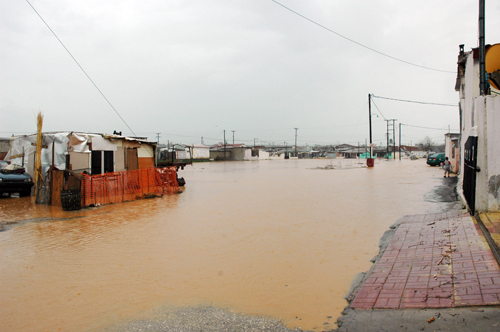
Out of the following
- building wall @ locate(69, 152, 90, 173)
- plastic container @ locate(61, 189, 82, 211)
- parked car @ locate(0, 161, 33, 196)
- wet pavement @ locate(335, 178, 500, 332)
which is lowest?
wet pavement @ locate(335, 178, 500, 332)


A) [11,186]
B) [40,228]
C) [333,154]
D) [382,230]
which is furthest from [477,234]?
[333,154]

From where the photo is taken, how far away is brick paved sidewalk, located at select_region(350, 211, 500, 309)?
3.96 metres

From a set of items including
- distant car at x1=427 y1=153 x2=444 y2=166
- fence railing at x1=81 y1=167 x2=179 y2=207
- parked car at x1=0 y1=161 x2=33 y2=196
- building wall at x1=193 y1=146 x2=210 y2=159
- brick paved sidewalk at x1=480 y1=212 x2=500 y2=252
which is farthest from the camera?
building wall at x1=193 y1=146 x2=210 y2=159

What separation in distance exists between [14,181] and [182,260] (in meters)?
12.9

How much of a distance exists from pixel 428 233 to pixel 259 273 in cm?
361

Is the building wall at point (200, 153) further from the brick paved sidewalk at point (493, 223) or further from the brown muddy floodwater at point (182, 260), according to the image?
the brick paved sidewalk at point (493, 223)

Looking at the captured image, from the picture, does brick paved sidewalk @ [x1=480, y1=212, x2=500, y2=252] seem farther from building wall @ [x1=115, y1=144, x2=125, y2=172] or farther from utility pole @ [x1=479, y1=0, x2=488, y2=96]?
building wall @ [x1=115, y1=144, x2=125, y2=172]

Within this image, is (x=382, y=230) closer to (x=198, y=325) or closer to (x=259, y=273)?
(x=259, y=273)

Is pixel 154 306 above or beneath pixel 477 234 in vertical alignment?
beneath

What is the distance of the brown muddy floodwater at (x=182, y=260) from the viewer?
4.55 metres

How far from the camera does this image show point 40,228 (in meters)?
9.37

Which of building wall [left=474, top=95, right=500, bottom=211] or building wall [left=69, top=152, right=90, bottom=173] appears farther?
building wall [left=69, top=152, right=90, bottom=173]

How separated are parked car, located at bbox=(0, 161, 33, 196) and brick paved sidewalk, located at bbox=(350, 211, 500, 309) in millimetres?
15985

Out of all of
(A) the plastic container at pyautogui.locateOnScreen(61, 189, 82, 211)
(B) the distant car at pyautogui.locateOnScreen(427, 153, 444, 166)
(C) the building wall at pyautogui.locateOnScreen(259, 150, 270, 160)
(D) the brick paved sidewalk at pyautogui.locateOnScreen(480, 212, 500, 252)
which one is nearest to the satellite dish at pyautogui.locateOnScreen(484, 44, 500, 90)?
(D) the brick paved sidewalk at pyautogui.locateOnScreen(480, 212, 500, 252)
